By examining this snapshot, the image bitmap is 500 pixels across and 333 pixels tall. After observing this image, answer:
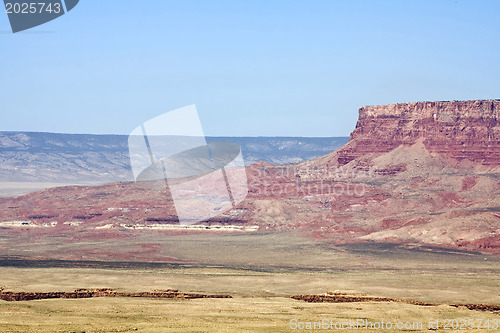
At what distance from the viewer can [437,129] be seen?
Answer: 155500 millimetres

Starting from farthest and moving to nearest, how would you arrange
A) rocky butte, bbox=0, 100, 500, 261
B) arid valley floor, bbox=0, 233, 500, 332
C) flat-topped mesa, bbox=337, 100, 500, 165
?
flat-topped mesa, bbox=337, 100, 500, 165, rocky butte, bbox=0, 100, 500, 261, arid valley floor, bbox=0, 233, 500, 332

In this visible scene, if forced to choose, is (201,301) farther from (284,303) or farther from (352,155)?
(352,155)

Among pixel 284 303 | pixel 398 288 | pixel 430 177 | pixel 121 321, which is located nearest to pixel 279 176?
pixel 430 177

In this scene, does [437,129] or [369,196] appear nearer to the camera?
[369,196]

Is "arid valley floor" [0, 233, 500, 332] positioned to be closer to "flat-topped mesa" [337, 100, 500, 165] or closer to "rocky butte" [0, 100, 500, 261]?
"rocky butte" [0, 100, 500, 261]

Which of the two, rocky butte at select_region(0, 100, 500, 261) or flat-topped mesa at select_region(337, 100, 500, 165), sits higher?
flat-topped mesa at select_region(337, 100, 500, 165)

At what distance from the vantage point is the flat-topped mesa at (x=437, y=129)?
150625 millimetres

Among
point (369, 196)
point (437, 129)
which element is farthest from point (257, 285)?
point (437, 129)

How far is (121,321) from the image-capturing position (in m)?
48.1

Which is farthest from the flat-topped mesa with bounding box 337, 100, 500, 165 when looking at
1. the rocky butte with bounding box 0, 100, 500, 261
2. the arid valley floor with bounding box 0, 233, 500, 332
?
the arid valley floor with bounding box 0, 233, 500, 332

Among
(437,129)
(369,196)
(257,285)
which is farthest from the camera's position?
(437,129)

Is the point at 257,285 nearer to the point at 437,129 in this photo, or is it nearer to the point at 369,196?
the point at 369,196

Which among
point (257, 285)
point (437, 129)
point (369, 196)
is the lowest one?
point (369, 196)

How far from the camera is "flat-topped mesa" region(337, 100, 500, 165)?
494 feet
